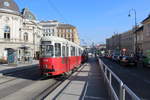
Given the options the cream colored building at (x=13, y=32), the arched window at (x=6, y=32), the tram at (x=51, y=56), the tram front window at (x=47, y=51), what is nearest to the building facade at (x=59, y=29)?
the cream colored building at (x=13, y=32)

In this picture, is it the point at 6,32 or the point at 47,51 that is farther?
the point at 6,32

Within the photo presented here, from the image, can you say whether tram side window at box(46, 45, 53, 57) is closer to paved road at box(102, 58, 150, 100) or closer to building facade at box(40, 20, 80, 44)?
paved road at box(102, 58, 150, 100)

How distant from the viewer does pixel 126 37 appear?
95188mm

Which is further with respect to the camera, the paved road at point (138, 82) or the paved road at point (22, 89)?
the paved road at point (138, 82)

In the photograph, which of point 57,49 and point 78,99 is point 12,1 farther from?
point 78,99

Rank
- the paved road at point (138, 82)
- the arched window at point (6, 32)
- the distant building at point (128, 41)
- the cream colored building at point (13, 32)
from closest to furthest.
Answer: the paved road at point (138, 82), the cream colored building at point (13, 32), the arched window at point (6, 32), the distant building at point (128, 41)

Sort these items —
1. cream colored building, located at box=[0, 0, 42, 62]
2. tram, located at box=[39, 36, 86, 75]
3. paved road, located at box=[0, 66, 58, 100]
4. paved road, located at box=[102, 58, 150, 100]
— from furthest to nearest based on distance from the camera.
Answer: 1. cream colored building, located at box=[0, 0, 42, 62]
2. tram, located at box=[39, 36, 86, 75]
3. paved road, located at box=[102, 58, 150, 100]
4. paved road, located at box=[0, 66, 58, 100]

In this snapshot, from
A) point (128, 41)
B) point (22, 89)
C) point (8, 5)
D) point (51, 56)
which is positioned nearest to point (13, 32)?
point (8, 5)

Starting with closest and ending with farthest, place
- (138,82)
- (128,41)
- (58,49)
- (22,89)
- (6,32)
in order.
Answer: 1. (22,89)
2. (138,82)
3. (58,49)
4. (6,32)
5. (128,41)

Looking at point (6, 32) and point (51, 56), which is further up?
point (6, 32)

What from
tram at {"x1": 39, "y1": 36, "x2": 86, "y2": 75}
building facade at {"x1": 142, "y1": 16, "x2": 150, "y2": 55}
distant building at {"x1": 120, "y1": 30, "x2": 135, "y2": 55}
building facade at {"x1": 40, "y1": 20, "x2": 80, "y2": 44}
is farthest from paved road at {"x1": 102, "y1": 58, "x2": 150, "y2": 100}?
building facade at {"x1": 40, "y1": 20, "x2": 80, "y2": 44}

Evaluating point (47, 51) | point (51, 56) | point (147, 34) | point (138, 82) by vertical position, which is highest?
point (147, 34)

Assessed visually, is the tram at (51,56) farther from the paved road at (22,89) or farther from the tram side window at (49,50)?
the paved road at (22,89)

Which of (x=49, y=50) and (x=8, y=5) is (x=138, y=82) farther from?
(x=8, y=5)
